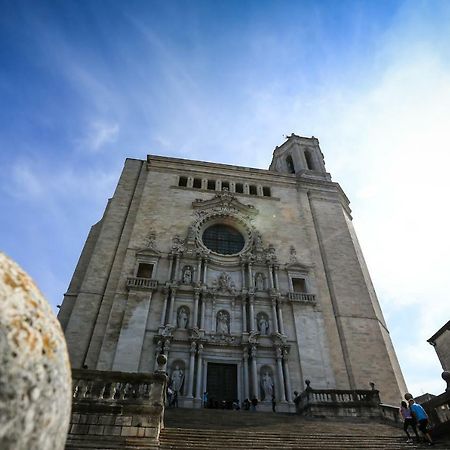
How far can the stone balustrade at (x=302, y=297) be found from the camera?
59.4 ft

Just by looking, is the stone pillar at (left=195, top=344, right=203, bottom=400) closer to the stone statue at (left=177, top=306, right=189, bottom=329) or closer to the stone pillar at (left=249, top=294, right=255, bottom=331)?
the stone statue at (left=177, top=306, right=189, bottom=329)

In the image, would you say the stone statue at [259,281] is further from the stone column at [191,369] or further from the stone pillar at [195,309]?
the stone column at [191,369]

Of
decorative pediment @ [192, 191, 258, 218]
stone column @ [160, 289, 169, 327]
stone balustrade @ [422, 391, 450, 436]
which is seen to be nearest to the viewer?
stone balustrade @ [422, 391, 450, 436]

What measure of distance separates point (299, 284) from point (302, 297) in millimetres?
1530

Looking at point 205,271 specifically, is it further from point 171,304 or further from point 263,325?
point 263,325

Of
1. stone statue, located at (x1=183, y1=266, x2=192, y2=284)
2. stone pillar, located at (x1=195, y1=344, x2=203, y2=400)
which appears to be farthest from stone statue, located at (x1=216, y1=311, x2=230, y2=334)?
stone statue, located at (x1=183, y1=266, x2=192, y2=284)

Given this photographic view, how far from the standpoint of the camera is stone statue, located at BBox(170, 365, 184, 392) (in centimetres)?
1429

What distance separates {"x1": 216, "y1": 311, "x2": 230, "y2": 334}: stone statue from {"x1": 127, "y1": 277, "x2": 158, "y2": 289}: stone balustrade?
3628 mm

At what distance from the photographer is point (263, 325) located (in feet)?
56.0

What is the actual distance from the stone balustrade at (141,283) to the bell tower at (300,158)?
51.4ft

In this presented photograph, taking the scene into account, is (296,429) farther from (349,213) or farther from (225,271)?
(349,213)

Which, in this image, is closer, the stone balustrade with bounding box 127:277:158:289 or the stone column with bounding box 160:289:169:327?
the stone column with bounding box 160:289:169:327

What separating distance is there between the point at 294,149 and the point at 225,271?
1584cm

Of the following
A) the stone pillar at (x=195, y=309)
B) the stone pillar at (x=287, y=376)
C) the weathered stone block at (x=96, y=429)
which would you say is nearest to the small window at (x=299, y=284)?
the stone pillar at (x=287, y=376)
